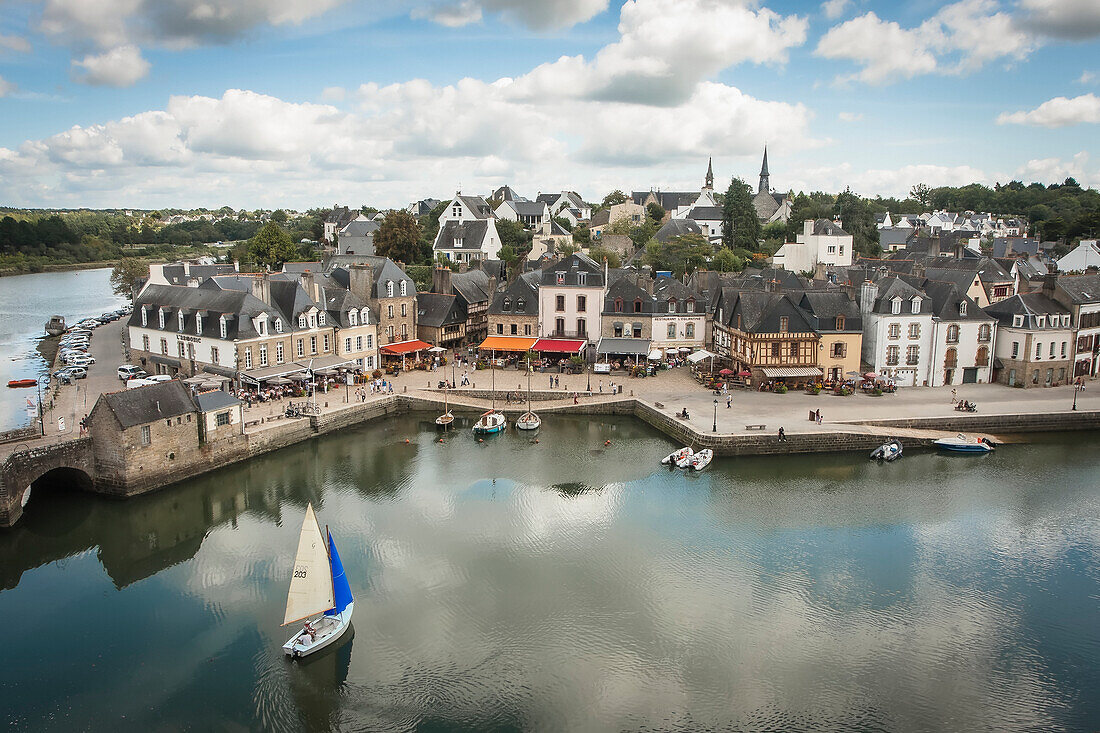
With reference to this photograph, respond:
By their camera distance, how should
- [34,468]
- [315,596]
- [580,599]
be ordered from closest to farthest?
[315,596], [580,599], [34,468]

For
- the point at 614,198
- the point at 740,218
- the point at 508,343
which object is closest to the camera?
the point at 508,343

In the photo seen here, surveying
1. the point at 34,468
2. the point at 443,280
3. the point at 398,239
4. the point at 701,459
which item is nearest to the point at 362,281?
the point at 443,280

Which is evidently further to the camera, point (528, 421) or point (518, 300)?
point (518, 300)

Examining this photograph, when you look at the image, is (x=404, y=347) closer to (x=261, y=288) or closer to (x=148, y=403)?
(x=261, y=288)

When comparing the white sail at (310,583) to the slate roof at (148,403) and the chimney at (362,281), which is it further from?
the chimney at (362,281)

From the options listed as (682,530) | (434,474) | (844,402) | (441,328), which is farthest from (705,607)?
(441,328)

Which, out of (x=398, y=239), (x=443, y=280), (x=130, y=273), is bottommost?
(x=130, y=273)
